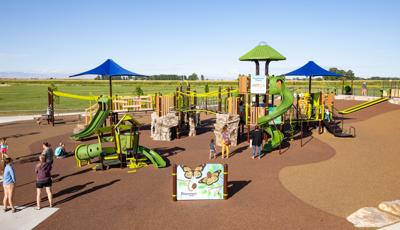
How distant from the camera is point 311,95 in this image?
70.4ft

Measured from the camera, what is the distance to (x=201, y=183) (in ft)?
31.5

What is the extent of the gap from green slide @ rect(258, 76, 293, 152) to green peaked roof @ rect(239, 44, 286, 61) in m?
2.57

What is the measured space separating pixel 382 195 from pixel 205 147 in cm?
925

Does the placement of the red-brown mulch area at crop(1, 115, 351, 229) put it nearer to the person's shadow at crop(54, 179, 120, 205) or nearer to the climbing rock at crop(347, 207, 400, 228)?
the person's shadow at crop(54, 179, 120, 205)

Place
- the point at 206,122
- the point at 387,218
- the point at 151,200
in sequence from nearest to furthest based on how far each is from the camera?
1. the point at 387,218
2. the point at 151,200
3. the point at 206,122

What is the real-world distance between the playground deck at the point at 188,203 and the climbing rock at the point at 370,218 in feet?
0.94

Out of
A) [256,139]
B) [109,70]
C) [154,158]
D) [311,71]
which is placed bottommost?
[154,158]

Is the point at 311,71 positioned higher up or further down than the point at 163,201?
higher up

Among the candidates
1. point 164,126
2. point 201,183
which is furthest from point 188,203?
point 164,126

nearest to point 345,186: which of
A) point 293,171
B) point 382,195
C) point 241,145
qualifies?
point 382,195

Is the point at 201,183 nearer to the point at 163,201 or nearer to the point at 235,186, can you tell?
the point at 163,201

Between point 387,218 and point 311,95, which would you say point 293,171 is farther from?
point 311,95

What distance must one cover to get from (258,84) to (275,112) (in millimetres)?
2115

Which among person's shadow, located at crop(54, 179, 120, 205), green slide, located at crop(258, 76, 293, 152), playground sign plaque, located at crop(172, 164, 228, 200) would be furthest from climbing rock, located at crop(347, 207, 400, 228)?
person's shadow, located at crop(54, 179, 120, 205)
